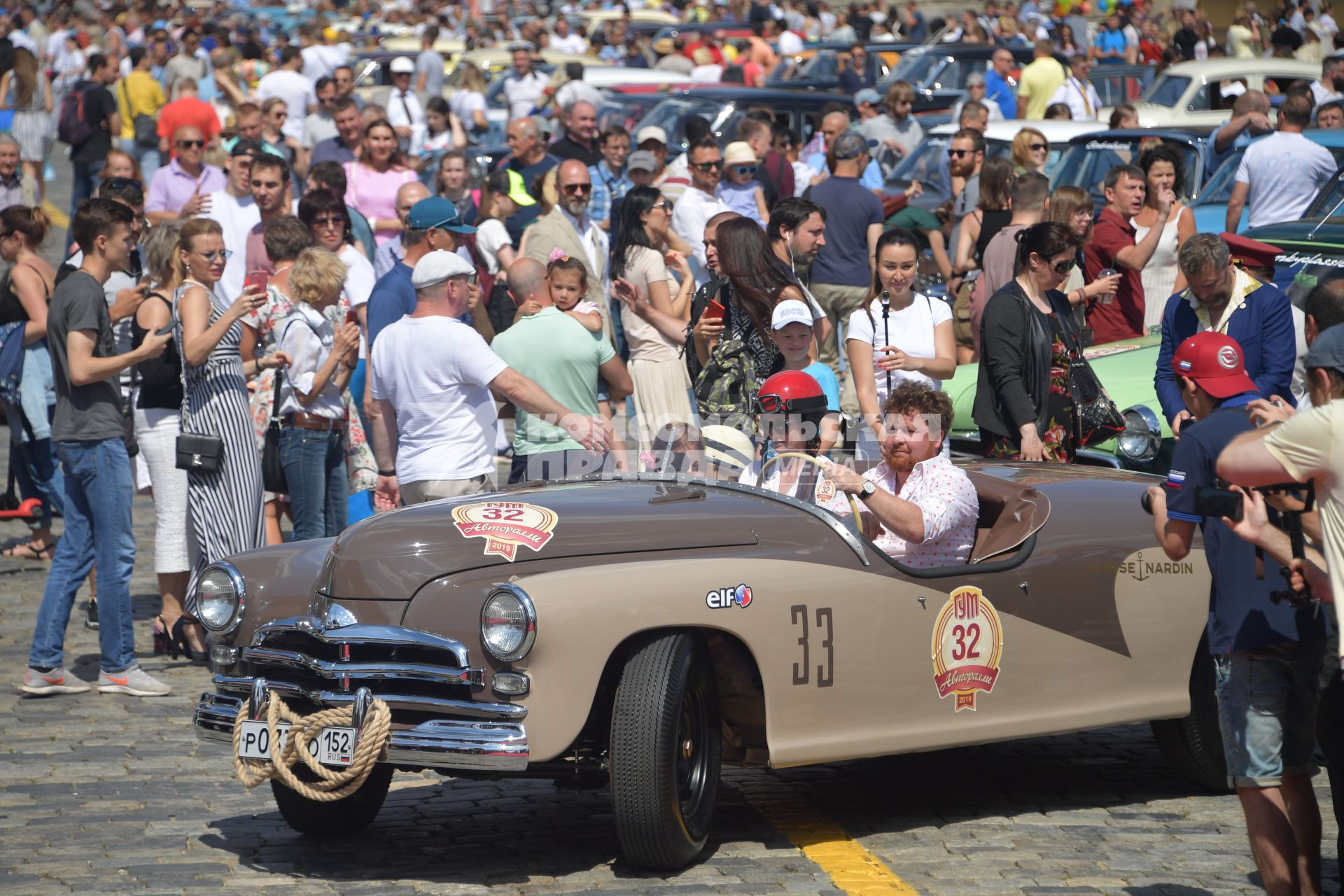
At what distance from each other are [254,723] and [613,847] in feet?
4.11

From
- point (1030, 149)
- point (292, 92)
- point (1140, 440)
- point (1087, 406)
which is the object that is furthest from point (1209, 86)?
point (1087, 406)

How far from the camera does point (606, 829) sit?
19.9 feet

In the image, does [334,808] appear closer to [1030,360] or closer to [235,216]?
[1030,360]

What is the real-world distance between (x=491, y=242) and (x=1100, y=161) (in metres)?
6.48

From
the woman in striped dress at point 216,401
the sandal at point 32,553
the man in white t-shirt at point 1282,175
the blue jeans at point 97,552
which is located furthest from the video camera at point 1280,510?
the man in white t-shirt at point 1282,175

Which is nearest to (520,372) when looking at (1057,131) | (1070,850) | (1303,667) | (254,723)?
(254,723)

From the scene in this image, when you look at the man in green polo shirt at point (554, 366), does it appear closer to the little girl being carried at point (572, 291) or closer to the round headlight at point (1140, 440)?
the little girl being carried at point (572, 291)

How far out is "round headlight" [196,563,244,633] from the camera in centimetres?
585

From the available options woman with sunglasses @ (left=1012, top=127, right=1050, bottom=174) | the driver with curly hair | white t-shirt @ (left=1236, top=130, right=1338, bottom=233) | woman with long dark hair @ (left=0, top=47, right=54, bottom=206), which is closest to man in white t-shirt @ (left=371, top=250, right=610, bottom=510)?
the driver with curly hair

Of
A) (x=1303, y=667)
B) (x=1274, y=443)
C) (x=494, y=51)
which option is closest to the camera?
(x=1274, y=443)

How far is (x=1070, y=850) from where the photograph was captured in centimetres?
577

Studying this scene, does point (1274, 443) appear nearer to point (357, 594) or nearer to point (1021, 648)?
point (1021, 648)

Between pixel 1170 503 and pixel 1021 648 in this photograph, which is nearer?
pixel 1170 503

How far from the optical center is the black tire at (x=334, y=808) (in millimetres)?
5918
